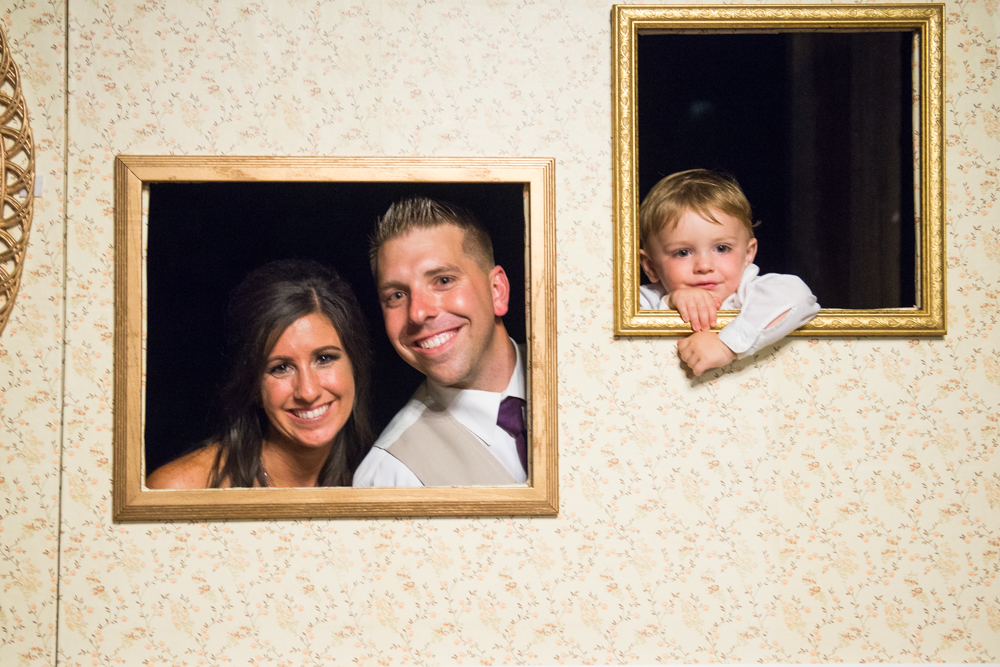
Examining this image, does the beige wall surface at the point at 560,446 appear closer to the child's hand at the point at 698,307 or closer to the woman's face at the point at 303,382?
the child's hand at the point at 698,307

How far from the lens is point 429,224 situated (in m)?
1.68

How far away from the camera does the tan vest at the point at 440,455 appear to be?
168 cm

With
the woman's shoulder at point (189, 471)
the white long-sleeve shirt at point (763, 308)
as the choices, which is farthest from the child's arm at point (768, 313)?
the woman's shoulder at point (189, 471)

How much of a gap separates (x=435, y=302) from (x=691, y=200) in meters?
0.70

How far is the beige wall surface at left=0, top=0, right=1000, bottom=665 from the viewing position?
65.5 inches

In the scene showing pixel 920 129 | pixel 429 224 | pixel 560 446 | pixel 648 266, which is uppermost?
pixel 920 129

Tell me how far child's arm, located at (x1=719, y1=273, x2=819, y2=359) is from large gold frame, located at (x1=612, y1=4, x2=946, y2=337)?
0.04m

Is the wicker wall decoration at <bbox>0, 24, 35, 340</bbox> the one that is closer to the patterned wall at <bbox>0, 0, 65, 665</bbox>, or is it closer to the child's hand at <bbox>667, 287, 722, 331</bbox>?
the patterned wall at <bbox>0, 0, 65, 665</bbox>

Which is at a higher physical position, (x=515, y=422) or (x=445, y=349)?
(x=445, y=349)

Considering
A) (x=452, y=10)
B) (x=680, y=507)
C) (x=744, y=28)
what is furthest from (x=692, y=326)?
(x=452, y=10)

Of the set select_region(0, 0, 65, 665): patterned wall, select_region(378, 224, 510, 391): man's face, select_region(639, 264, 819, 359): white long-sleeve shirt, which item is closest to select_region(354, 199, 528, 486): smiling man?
select_region(378, 224, 510, 391): man's face

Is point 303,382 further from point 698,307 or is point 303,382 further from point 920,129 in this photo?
point 920,129

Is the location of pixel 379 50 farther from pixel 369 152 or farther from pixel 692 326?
pixel 692 326

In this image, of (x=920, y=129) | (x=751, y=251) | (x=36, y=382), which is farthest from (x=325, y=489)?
(x=920, y=129)
